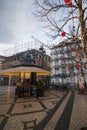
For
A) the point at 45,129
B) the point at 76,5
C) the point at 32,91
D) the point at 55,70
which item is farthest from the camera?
the point at 55,70

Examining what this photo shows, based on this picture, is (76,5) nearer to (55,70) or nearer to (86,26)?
(86,26)

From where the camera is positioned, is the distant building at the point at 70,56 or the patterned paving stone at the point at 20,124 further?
the distant building at the point at 70,56

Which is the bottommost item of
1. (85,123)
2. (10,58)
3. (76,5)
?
(85,123)

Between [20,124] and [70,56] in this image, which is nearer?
[20,124]

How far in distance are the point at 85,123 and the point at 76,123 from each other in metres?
0.37

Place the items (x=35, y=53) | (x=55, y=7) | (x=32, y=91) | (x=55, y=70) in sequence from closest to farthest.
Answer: (x=55, y=7), (x=32, y=91), (x=35, y=53), (x=55, y=70)

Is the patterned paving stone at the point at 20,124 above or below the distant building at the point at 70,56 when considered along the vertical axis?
below

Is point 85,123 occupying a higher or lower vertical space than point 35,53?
lower

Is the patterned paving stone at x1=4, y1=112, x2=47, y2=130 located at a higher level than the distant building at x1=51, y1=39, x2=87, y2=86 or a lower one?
lower

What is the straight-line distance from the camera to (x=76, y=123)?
4984 millimetres

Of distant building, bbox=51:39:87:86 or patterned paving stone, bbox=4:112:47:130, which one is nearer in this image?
patterned paving stone, bbox=4:112:47:130

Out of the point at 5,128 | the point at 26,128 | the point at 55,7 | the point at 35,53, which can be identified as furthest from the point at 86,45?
the point at 35,53

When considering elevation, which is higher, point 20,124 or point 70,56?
point 70,56

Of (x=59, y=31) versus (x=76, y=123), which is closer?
(x=76, y=123)
